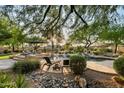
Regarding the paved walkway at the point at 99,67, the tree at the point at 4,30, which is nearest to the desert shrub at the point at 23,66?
the tree at the point at 4,30

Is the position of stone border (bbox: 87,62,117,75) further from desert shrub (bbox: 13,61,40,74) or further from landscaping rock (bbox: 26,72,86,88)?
desert shrub (bbox: 13,61,40,74)

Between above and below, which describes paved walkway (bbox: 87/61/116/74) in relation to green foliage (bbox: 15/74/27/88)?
above

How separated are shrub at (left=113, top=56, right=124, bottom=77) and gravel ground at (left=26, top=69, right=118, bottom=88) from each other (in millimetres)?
177

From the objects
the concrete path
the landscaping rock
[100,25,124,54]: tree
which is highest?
[100,25,124,54]: tree

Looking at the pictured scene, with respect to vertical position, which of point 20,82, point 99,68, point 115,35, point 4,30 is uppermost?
point 4,30

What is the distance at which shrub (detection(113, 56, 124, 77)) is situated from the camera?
14.7ft

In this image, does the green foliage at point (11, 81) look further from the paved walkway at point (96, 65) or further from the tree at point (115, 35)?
the tree at point (115, 35)

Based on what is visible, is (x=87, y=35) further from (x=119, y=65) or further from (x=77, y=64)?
(x=119, y=65)

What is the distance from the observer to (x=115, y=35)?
4512 millimetres

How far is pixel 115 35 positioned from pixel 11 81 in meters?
1.82

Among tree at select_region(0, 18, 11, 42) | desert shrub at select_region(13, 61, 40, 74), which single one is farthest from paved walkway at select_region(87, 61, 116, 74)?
tree at select_region(0, 18, 11, 42)

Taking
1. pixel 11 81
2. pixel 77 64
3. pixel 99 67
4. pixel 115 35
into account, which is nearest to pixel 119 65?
pixel 99 67

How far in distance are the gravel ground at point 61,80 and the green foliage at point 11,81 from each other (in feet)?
0.38
